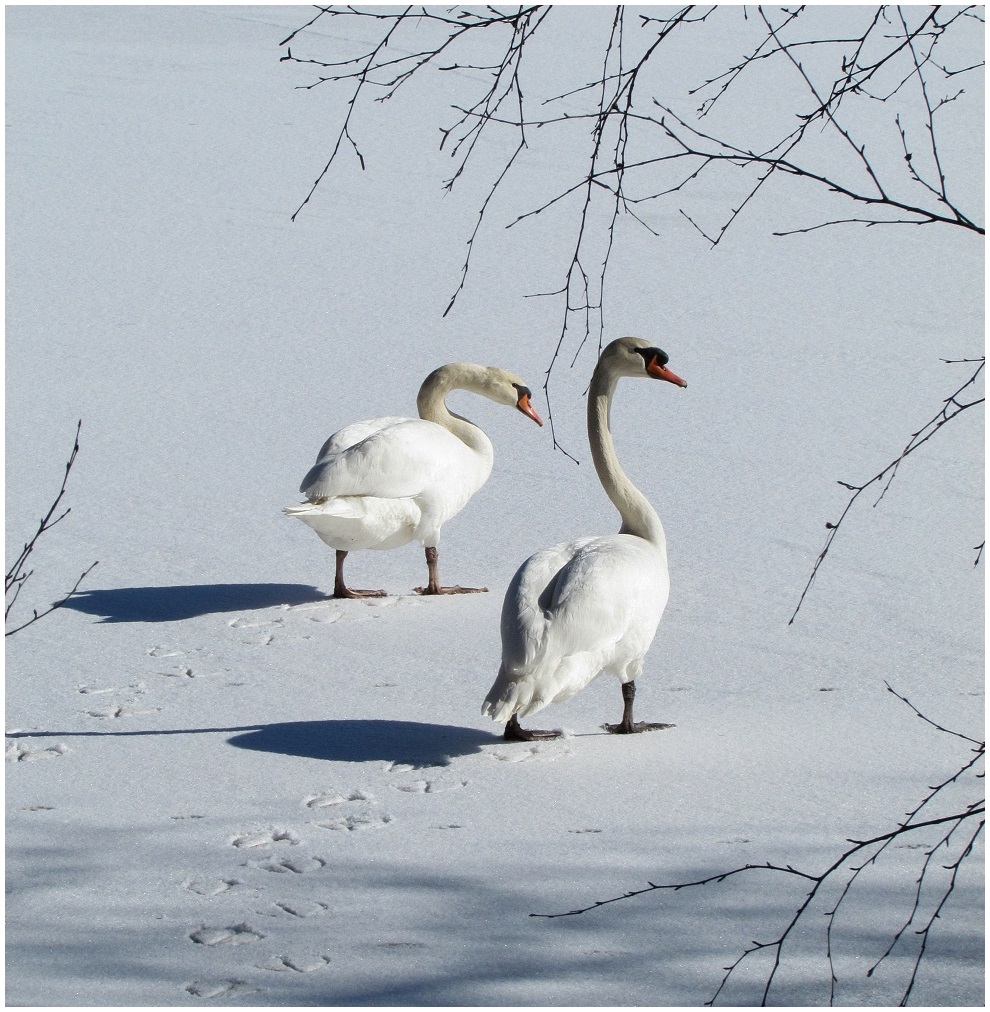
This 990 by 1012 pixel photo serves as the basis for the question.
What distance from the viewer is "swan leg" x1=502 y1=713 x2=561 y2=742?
13.0 ft

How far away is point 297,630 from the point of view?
5.00 metres

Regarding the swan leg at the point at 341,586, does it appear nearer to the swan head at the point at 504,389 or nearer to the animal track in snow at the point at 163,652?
the animal track in snow at the point at 163,652

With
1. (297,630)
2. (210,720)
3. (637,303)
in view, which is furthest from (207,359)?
(210,720)

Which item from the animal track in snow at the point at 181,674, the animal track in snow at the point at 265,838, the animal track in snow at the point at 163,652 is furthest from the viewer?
the animal track in snow at the point at 163,652

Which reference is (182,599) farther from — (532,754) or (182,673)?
(532,754)

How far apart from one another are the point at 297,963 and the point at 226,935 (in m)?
0.20

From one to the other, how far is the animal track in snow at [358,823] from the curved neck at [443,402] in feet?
8.84

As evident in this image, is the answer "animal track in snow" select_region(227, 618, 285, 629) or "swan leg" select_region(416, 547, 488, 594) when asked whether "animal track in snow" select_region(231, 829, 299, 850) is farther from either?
"swan leg" select_region(416, 547, 488, 594)

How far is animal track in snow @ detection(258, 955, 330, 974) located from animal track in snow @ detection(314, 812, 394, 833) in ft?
2.06

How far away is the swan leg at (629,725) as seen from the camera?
401 cm

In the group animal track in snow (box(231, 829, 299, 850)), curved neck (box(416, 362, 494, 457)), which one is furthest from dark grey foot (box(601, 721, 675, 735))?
curved neck (box(416, 362, 494, 457))

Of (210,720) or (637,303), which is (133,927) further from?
(637,303)

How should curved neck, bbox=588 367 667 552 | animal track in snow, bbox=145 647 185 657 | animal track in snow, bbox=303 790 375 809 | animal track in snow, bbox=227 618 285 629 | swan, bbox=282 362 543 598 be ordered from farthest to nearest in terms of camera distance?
swan, bbox=282 362 543 598, animal track in snow, bbox=227 618 285 629, animal track in snow, bbox=145 647 185 657, curved neck, bbox=588 367 667 552, animal track in snow, bbox=303 790 375 809

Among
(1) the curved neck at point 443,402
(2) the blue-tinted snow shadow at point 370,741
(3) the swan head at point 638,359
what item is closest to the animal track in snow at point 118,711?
(2) the blue-tinted snow shadow at point 370,741
